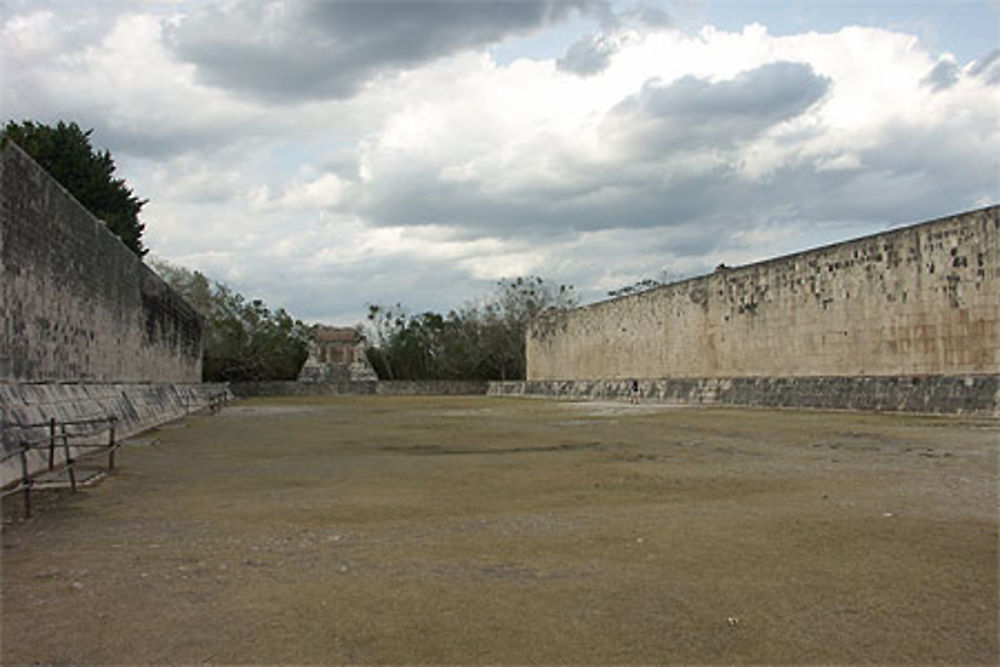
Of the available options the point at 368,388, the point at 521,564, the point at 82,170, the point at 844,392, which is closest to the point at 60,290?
the point at 521,564

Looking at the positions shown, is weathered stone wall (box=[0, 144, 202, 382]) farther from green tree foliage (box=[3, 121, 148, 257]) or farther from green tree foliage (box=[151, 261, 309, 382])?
green tree foliage (box=[151, 261, 309, 382])

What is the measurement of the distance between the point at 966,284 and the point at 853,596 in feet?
43.2

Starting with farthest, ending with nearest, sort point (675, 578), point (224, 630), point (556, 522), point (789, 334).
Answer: point (789, 334) < point (556, 522) < point (675, 578) < point (224, 630)

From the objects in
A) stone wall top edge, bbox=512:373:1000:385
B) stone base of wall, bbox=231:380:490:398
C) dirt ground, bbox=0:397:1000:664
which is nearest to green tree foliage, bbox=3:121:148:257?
stone base of wall, bbox=231:380:490:398

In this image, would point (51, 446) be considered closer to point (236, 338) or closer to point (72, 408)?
point (72, 408)

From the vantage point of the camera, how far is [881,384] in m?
15.5

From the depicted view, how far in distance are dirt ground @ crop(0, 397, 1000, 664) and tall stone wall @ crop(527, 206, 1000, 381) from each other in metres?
7.38

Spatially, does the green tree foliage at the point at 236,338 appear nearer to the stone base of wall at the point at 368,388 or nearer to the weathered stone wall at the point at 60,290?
the stone base of wall at the point at 368,388

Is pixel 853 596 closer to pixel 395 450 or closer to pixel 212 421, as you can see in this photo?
pixel 395 450

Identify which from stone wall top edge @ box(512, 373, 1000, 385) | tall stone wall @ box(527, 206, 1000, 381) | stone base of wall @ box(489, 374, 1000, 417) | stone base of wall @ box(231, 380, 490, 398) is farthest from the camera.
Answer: stone base of wall @ box(231, 380, 490, 398)

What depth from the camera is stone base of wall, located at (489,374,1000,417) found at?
1325cm

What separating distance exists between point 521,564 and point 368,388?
4210 cm

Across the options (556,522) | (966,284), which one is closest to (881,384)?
(966,284)

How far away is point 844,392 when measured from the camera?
1645 centimetres
